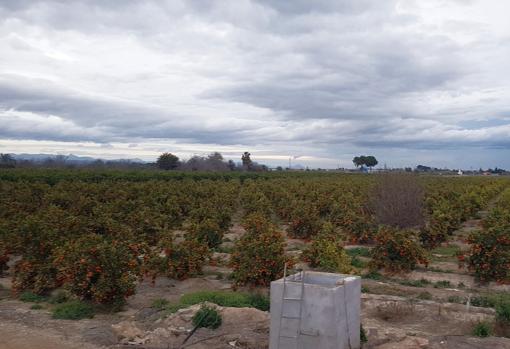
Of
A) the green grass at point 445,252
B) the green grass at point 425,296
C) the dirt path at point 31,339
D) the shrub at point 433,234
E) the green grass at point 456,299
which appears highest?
the shrub at point 433,234

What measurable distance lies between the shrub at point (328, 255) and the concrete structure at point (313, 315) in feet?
13.1

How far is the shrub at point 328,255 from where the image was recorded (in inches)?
401

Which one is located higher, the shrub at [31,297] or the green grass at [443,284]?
the green grass at [443,284]

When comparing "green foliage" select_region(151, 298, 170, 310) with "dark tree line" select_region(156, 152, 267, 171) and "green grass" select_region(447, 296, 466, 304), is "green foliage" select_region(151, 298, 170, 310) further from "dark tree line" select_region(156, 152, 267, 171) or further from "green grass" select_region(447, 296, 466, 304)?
"dark tree line" select_region(156, 152, 267, 171)

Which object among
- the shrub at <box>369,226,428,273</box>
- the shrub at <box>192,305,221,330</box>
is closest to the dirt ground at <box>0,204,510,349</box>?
the shrub at <box>192,305,221,330</box>

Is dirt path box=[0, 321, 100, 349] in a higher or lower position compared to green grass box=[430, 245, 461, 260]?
lower

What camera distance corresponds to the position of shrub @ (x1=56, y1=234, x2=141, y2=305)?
8242mm

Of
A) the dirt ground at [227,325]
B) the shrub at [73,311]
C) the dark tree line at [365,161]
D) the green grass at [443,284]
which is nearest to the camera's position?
the dirt ground at [227,325]

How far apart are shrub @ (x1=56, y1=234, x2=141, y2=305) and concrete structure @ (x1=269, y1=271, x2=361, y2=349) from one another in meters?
3.43

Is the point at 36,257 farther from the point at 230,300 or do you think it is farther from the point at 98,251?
the point at 230,300

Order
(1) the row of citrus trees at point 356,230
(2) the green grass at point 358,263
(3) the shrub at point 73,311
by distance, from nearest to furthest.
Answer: (3) the shrub at point 73,311 → (1) the row of citrus trees at point 356,230 → (2) the green grass at point 358,263

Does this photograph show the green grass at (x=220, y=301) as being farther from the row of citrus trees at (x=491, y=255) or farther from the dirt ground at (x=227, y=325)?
the row of citrus trees at (x=491, y=255)

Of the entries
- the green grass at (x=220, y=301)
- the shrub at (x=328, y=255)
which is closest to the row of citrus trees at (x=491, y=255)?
the shrub at (x=328, y=255)

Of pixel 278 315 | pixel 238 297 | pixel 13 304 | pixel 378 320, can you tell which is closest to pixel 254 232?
pixel 238 297
